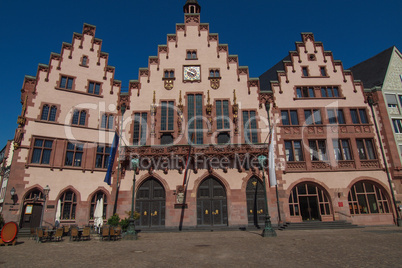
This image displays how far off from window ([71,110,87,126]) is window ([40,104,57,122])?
1779 mm

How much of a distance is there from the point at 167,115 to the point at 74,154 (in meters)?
10.0

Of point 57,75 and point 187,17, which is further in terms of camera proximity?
point 187,17

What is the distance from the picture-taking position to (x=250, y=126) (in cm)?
2736

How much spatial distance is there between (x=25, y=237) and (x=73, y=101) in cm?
1305

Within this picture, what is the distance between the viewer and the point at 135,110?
27.9 m

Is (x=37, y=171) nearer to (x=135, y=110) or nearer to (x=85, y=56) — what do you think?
(x=135, y=110)

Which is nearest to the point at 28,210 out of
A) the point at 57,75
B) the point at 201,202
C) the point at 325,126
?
the point at 57,75

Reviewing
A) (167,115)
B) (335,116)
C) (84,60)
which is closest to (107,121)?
(167,115)

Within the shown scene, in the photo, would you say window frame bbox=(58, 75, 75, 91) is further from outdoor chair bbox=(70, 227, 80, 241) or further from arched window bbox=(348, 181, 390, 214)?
arched window bbox=(348, 181, 390, 214)

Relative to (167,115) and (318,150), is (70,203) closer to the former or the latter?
(167,115)

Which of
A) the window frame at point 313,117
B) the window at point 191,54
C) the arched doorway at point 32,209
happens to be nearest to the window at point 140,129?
the window at point 191,54

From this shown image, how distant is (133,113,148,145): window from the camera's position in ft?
87.9

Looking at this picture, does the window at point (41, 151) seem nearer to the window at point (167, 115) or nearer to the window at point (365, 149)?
the window at point (167, 115)

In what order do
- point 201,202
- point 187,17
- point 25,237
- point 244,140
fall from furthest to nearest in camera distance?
point 187,17
point 244,140
point 201,202
point 25,237
